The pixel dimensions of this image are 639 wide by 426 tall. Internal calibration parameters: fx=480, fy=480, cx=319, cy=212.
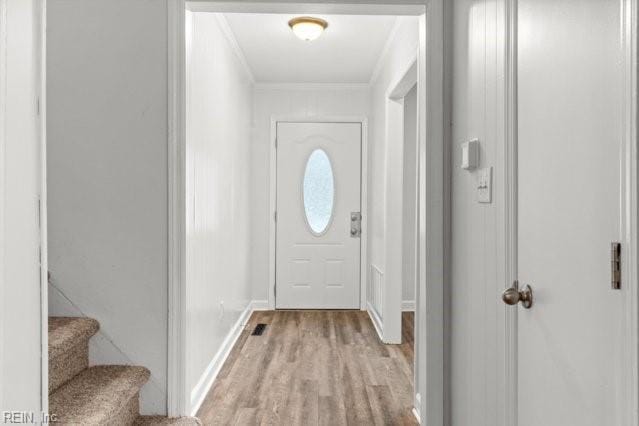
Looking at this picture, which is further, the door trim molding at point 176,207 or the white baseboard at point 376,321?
the white baseboard at point 376,321

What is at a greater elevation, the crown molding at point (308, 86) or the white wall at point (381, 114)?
the crown molding at point (308, 86)

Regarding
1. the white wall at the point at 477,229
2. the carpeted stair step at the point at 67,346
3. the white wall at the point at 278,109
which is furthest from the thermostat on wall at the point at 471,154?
the white wall at the point at 278,109

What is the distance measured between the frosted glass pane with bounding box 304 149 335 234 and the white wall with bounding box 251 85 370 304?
0.41m

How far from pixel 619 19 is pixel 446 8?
122 cm

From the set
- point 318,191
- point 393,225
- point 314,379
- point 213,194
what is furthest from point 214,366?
point 318,191

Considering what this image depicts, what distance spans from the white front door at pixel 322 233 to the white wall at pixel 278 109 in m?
0.17

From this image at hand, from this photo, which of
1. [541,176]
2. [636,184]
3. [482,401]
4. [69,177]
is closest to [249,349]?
[69,177]

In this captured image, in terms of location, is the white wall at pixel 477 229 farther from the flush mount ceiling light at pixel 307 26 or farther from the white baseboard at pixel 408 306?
the white baseboard at pixel 408 306

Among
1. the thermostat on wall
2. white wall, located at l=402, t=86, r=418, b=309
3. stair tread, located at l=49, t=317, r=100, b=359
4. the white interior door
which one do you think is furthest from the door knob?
white wall, located at l=402, t=86, r=418, b=309

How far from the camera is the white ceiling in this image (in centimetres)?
340

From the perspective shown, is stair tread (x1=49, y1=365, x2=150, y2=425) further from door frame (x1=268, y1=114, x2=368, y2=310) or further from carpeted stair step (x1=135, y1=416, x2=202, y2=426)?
door frame (x1=268, y1=114, x2=368, y2=310)

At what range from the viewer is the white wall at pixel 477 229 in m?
1.55

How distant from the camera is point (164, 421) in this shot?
211 centimetres
